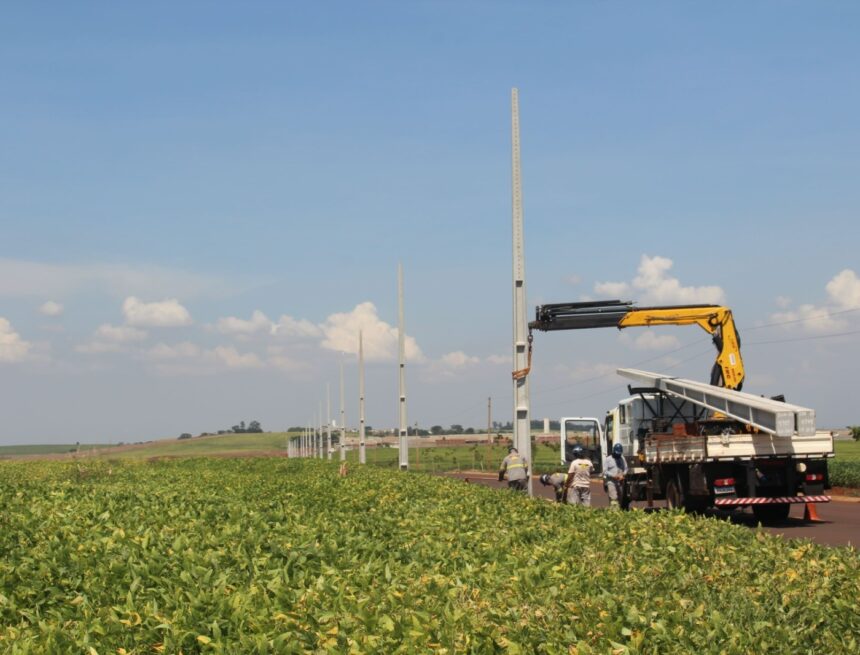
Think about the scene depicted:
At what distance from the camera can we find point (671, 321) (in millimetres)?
28141

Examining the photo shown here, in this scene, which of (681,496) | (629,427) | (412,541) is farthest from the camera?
(629,427)

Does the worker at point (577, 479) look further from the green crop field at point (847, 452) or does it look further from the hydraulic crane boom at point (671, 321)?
the green crop field at point (847, 452)

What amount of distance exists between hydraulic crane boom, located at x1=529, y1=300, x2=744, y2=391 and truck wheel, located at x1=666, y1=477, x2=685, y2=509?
337cm

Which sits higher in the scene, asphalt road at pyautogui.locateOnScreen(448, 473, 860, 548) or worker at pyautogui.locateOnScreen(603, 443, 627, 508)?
worker at pyautogui.locateOnScreen(603, 443, 627, 508)

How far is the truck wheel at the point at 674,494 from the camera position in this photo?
24203 mm

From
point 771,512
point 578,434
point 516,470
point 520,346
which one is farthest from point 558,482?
point 578,434

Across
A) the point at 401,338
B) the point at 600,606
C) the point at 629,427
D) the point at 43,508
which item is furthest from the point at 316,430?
the point at 600,606

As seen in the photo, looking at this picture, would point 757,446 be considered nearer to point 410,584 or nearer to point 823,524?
point 823,524

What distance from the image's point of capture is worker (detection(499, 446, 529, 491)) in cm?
2245

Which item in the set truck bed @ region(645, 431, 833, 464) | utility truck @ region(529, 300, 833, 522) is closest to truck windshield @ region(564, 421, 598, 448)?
utility truck @ region(529, 300, 833, 522)

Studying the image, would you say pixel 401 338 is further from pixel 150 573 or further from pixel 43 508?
pixel 150 573

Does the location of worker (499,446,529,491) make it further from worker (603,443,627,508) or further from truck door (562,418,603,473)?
truck door (562,418,603,473)

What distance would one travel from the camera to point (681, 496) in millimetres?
24172

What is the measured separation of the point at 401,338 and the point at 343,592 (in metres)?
36.1
